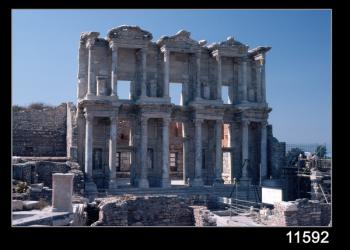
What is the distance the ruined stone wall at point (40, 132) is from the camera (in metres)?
30.7

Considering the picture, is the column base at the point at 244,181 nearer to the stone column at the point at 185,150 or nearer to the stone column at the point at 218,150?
the stone column at the point at 218,150

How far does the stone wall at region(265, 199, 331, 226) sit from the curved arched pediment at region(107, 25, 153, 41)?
54.3 ft

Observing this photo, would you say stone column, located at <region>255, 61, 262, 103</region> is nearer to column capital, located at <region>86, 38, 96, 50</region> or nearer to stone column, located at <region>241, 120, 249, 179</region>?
stone column, located at <region>241, 120, 249, 179</region>

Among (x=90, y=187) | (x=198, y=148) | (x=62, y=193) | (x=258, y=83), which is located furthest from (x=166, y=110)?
(x=62, y=193)

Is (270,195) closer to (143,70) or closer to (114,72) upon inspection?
(143,70)

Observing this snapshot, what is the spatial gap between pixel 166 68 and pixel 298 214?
648 inches

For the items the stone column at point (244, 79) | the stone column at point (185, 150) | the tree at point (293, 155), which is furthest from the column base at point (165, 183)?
the tree at point (293, 155)

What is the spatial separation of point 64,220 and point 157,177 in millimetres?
16254

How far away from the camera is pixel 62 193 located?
16047 mm

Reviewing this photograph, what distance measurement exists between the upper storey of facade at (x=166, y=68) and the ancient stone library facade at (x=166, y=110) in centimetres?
6

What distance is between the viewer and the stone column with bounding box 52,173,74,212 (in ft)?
52.1

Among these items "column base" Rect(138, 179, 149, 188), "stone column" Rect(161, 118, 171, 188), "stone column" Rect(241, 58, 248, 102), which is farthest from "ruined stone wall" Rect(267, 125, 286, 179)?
"column base" Rect(138, 179, 149, 188)
